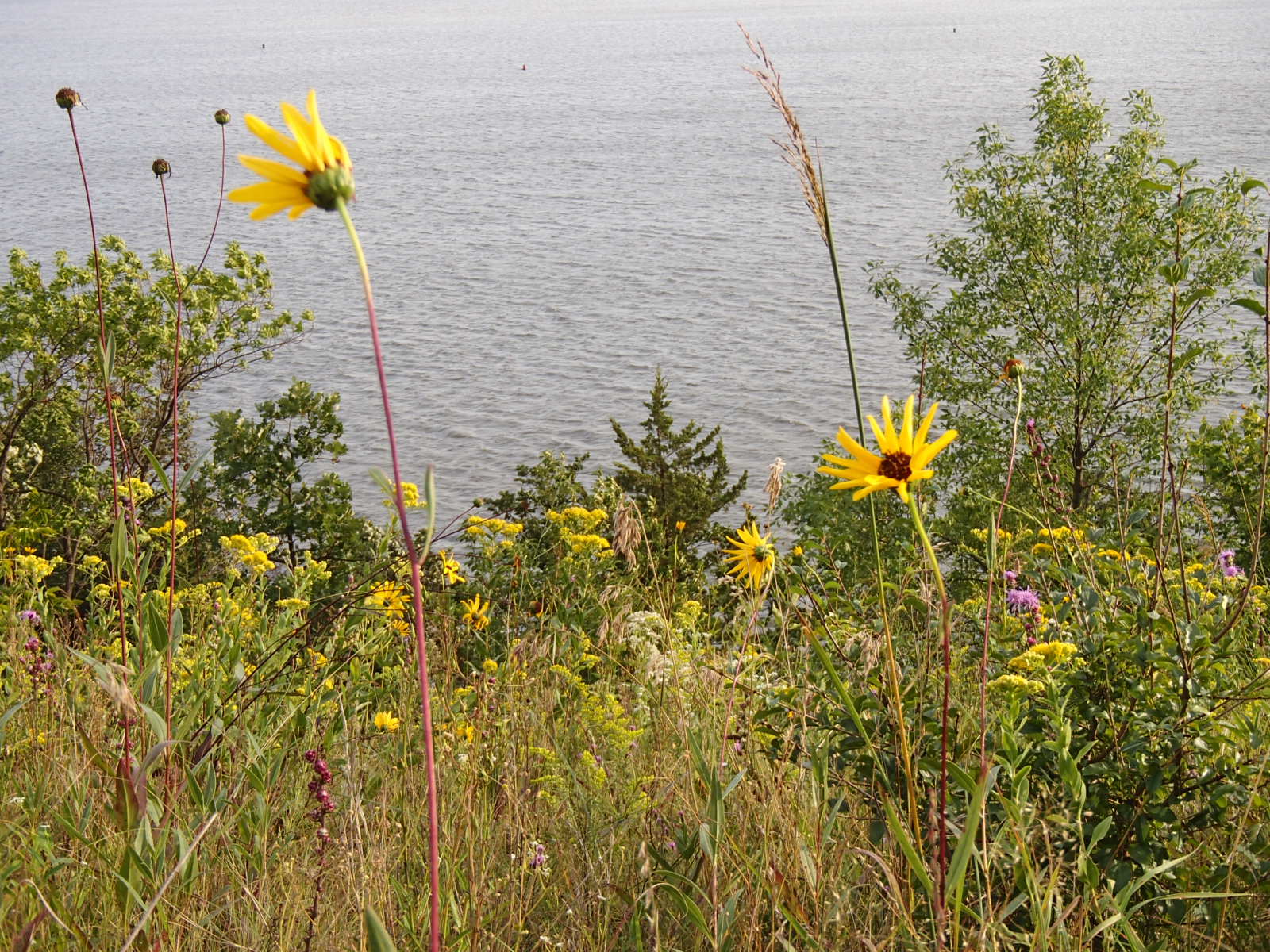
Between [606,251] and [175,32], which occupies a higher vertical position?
[175,32]

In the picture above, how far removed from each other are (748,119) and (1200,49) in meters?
30.5

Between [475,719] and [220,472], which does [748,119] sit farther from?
[475,719]

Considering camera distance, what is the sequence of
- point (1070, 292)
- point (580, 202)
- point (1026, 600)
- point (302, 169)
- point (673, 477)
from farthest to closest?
point (580, 202), point (1070, 292), point (673, 477), point (1026, 600), point (302, 169)

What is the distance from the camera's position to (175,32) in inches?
4011

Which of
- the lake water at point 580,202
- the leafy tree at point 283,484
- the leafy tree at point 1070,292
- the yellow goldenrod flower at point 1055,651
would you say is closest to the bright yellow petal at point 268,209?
the yellow goldenrod flower at point 1055,651

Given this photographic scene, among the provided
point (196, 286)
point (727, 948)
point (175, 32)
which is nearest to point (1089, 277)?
point (196, 286)

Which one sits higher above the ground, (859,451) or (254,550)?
(859,451)

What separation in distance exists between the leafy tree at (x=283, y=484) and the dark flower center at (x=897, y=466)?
6.89m

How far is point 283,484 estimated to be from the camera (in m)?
8.34

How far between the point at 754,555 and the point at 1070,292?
12.6 metres

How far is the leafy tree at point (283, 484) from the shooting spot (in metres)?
8.12

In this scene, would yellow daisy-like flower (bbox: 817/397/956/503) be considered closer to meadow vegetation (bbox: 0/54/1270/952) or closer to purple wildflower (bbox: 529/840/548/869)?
meadow vegetation (bbox: 0/54/1270/952)

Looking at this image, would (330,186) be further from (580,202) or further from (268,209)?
(580,202)

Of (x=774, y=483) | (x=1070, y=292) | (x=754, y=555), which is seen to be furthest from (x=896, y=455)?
(x=1070, y=292)
